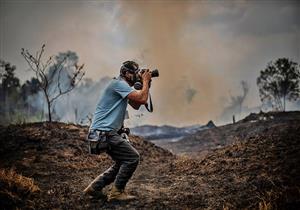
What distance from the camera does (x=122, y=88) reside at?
17.9 feet

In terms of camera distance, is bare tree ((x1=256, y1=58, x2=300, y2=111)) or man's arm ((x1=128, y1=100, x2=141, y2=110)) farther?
bare tree ((x1=256, y1=58, x2=300, y2=111))

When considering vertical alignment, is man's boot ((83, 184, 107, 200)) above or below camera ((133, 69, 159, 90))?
below

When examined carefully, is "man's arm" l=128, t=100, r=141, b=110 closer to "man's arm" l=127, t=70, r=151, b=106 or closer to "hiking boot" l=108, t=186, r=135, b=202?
"man's arm" l=127, t=70, r=151, b=106

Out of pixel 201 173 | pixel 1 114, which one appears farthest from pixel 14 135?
pixel 1 114

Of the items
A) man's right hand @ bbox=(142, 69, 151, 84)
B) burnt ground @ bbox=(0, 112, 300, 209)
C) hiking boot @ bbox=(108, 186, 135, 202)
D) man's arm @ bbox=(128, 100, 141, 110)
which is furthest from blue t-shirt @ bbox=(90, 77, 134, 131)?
burnt ground @ bbox=(0, 112, 300, 209)

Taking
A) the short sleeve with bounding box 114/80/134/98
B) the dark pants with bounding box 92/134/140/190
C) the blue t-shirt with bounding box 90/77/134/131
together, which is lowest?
the dark pants with bounding box 92/134/140/190

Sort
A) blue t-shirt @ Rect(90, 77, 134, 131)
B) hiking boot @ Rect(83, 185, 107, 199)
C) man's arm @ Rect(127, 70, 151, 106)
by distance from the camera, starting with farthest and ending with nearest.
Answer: hiking boot @ Rect(83, 185, 107, 199)
blue t-shirt @ Rect(90, 77, 134, 131)
man's arm @ Rect(127, 70, 151, 106)

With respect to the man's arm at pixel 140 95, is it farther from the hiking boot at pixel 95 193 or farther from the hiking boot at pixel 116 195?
the hiking boot at pixel 95 193

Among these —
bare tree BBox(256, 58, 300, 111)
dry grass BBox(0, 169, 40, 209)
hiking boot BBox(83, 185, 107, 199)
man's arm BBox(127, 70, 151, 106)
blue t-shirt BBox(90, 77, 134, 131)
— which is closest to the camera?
man's arm BBox(127, 70, 151, 106)

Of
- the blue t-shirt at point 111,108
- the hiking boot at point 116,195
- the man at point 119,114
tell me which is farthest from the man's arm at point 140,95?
the hiking boot at point 116,195

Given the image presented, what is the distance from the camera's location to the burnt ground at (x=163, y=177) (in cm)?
564

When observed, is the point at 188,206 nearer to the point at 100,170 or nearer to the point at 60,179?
the point at 60,179

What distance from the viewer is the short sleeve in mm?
5422

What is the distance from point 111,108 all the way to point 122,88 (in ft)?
0.97
